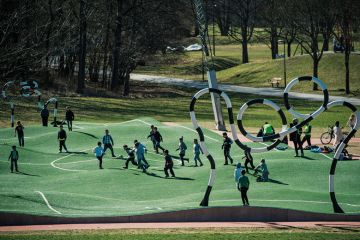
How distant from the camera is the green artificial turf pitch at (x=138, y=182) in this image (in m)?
29.1

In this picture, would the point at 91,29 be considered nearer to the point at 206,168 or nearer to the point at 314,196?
the point at 206,168

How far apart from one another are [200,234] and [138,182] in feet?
33.2

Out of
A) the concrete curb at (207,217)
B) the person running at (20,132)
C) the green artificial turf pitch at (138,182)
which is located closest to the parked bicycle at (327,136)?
the green artificial turf pitch at (138,182)

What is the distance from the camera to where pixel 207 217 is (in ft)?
89.7

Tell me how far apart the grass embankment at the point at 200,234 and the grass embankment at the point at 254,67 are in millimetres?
52342

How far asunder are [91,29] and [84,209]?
2188 inches

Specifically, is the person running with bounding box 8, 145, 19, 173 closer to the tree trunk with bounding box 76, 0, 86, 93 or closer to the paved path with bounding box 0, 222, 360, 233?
the paved path with bounding box 0, 222, 360, 233

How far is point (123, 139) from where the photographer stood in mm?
44625

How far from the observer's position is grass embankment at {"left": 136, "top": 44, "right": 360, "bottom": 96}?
271ft

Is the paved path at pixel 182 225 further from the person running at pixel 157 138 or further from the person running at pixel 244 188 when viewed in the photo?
the person running at pixel 157 138

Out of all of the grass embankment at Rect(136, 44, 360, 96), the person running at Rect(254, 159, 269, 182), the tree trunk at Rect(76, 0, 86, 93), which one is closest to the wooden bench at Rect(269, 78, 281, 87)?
the grass embankment at Rect(136, 44, 360, 96)

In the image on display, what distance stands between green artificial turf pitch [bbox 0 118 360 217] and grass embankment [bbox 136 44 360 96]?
3964cm

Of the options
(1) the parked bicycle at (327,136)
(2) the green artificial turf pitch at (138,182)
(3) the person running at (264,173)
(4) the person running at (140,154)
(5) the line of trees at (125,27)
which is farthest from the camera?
(5) the line of trees at (125,27)

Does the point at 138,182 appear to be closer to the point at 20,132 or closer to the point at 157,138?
the point at 157,138
